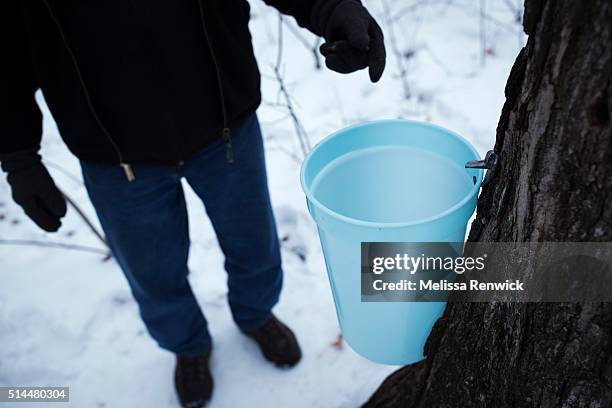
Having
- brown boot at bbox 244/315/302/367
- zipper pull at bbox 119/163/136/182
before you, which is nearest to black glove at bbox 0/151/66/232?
zipper pull at bbox 119/163/136/182

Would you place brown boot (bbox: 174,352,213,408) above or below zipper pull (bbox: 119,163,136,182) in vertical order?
below

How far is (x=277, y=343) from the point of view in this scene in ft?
5.67

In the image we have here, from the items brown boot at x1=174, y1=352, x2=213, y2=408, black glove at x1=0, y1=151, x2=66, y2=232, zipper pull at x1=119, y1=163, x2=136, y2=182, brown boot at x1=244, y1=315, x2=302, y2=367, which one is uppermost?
zipper pull at x1=119, y1=163, x2=136, y2=182

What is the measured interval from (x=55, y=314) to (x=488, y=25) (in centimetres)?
286

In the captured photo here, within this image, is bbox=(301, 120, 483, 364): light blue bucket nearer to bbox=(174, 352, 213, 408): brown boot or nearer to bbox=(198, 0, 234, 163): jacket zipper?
bbox=(198, 0, 234, 163): jacket zipper

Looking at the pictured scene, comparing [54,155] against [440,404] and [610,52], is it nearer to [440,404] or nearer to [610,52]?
[440,404]

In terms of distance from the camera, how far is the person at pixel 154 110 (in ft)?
3.61

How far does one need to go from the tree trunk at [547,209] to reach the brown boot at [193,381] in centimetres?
91

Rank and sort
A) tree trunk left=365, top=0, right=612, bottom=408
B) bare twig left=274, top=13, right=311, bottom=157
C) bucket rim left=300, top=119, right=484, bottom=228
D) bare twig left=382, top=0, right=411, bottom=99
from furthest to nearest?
bare twig left=382, top=0, right=411, bottom=99 < bare twig left=274, top=13, right=311, bottom=157 < bucket rim left=300, top=119, right=484, bottom=228 < tree trunk left=365, top=0, right=612, bottom=408

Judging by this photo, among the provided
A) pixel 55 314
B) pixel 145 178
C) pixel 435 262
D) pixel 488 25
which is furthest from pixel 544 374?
pixel 488 25

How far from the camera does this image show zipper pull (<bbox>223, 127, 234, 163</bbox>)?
1.28 meters

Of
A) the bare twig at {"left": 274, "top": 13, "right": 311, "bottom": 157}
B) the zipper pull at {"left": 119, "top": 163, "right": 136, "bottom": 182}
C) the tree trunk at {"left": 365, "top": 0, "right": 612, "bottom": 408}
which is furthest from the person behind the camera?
the bare twig at {"left": 274, "top": 13, "right": 311, "bottom": 157}

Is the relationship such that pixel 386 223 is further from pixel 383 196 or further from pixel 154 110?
pixel 154 110

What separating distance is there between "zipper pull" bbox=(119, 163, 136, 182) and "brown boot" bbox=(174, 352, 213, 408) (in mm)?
776
